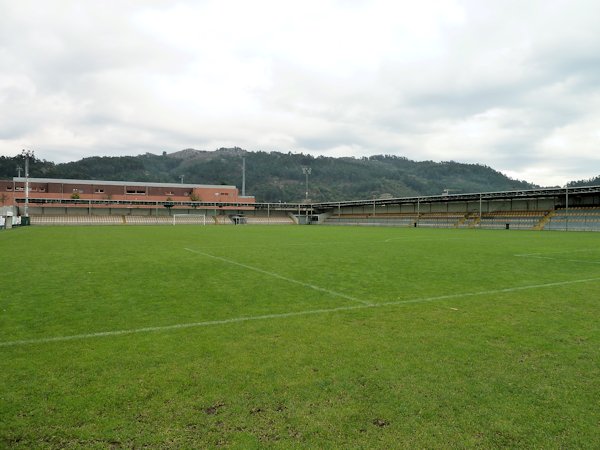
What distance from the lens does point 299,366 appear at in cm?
437

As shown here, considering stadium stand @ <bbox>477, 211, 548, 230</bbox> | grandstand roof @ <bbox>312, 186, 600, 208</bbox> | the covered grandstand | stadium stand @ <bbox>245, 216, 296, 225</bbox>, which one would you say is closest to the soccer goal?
the covered grandstand

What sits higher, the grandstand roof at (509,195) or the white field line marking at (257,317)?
the grandstand roof at (509,195)

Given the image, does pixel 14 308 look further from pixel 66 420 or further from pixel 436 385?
pixel 436 385

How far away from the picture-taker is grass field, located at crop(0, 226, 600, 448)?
122 inches

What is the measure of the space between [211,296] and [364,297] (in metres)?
3.03

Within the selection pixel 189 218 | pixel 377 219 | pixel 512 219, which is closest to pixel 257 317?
pixel 512 219

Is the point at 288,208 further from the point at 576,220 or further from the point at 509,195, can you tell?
the point at 576,220

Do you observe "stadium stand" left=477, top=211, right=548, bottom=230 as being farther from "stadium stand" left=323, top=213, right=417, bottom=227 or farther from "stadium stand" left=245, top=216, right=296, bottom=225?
"stadium stand" left=245, top=216, right=296, bottom=225

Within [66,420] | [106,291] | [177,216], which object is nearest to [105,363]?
[66,420]

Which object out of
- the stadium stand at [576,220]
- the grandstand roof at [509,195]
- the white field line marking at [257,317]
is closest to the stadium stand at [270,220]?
the grandstand roof at [509,195]

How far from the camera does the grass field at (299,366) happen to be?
3096 millimetres

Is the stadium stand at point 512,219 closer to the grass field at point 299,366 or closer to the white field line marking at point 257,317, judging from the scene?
the white field line marking at point 257,317

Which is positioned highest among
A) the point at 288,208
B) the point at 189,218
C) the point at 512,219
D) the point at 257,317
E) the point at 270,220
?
the point at 288,208

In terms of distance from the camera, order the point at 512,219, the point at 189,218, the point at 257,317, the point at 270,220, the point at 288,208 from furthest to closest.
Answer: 1. the point at 288,208
2. the point at 270,220
3. the point at 189,218
4. the point at 512,219
5. the point at 257,317
